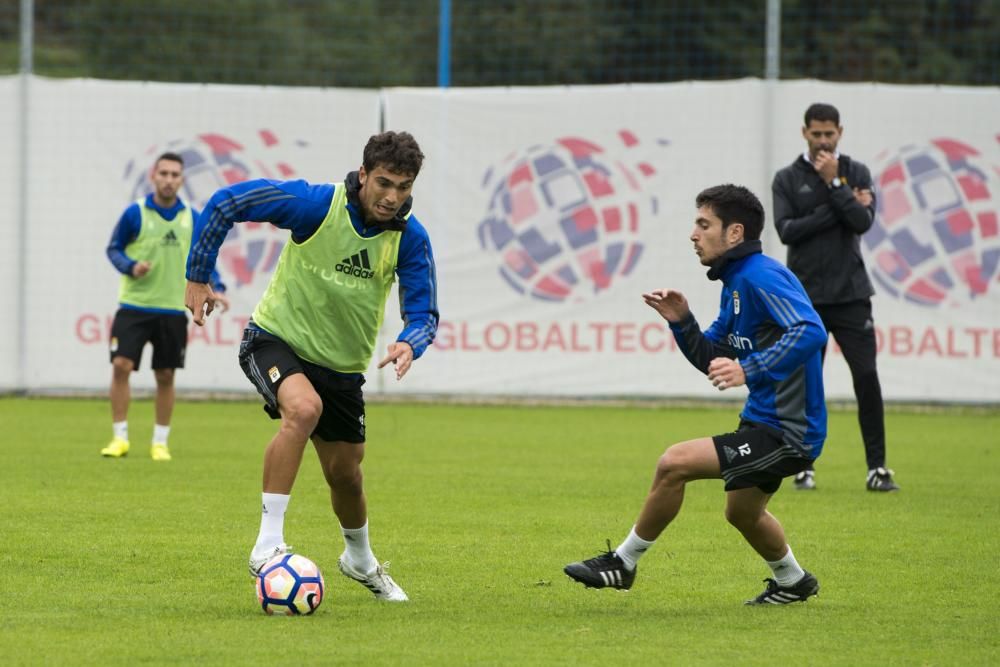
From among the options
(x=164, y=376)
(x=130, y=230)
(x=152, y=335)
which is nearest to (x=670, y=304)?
(x=164, y=376)

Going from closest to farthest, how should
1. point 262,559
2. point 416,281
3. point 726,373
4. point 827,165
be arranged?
point 726,373 → point 262,559 → point 416,281 → point 827,165

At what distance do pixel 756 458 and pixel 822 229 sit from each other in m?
4.72

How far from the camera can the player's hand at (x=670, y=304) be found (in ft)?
22.0

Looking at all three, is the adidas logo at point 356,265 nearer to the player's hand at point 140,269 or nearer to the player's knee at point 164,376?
the player's hand at point 140,269

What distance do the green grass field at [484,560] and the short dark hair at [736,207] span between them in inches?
61.0

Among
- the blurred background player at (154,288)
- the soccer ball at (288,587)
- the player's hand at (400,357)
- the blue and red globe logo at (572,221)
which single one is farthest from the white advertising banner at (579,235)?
the soccer ball at (288,587)

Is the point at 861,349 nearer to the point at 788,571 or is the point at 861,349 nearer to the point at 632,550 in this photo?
the point at 788,571

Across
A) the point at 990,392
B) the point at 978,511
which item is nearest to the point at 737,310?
the point at 978,511

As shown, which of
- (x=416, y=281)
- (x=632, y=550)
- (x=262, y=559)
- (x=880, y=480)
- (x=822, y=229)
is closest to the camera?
(x=262, y=559)

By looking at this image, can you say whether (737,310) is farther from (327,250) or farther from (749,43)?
(749,43)

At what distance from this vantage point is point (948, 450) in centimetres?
1385

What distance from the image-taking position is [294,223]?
682 cm

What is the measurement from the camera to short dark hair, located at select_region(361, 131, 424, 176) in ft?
21.7

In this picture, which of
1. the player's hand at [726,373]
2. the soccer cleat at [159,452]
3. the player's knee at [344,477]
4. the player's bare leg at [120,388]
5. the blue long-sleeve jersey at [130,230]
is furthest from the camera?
the blue long-sleeve jersey at [130,230]
